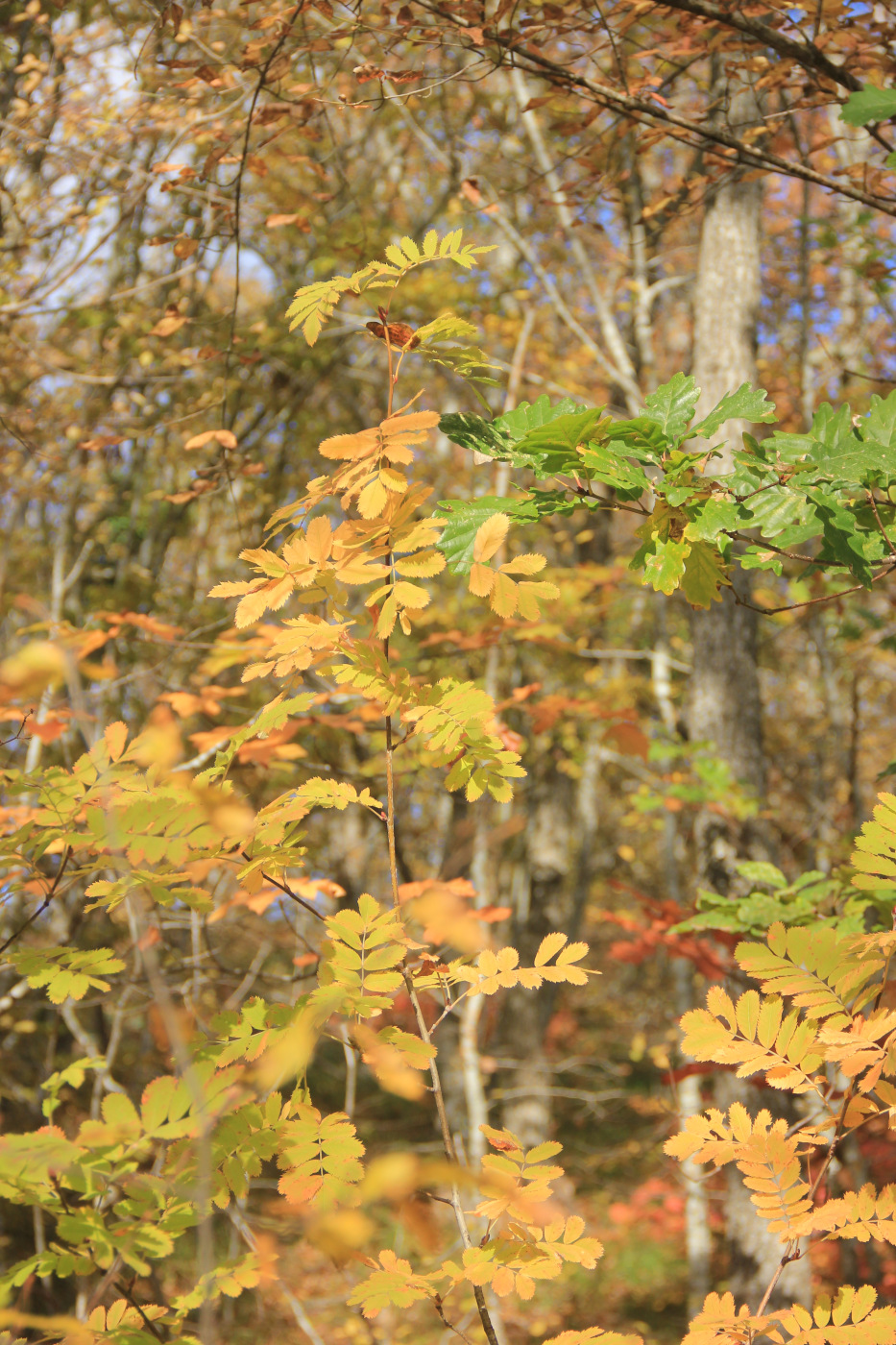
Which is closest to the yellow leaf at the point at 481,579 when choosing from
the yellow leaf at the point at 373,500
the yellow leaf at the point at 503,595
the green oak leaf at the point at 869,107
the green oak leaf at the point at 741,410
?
the yellow leaf at the point at 503,595

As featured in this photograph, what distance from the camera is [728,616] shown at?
3.95 metres

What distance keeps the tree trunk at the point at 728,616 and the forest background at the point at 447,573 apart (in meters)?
0.02

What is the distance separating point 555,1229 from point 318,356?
6.67m

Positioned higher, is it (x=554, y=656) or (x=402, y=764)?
(x=554, y=656)

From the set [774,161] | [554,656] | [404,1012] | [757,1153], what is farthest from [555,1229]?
[554,656]

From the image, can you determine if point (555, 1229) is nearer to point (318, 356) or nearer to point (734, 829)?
point (734, 829)

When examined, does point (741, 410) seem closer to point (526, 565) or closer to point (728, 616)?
point (526, 565)

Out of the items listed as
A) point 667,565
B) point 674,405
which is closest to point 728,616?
point 674,405

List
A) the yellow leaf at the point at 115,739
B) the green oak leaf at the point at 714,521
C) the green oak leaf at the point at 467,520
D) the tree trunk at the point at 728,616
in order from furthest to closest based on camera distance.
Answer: the tree trunk at the point at 728,616
the yellow leaf at the point at 115,739
the green oak leaf at the point at 467,520
the green oak leaf at the point at 714,521

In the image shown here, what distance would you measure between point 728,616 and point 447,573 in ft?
5.18

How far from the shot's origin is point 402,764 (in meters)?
5.14

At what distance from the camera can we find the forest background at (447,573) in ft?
6.72

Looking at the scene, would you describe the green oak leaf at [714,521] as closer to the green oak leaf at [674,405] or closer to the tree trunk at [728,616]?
the green oak leaf at [674,405]

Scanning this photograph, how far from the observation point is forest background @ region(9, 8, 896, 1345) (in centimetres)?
205
